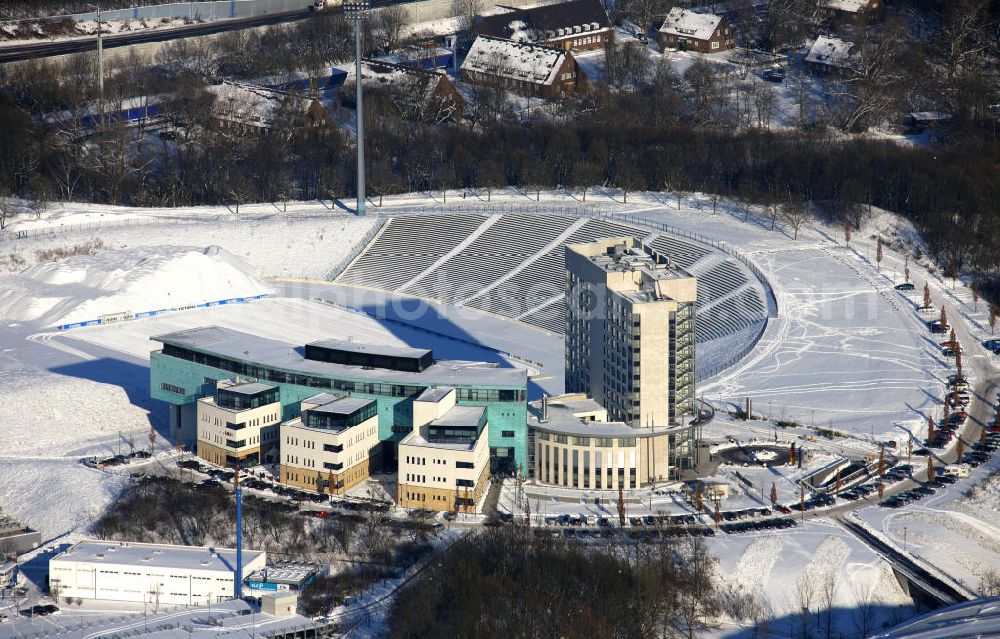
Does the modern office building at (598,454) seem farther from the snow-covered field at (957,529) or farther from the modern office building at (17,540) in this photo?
the modern office building at (17,540)

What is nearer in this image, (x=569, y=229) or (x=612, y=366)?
(x=612, y=366)

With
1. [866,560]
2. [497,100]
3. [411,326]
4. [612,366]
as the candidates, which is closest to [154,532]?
[612,366]

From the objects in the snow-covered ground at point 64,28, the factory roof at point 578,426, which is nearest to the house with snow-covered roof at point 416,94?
the snow-covered ground at point 64,28

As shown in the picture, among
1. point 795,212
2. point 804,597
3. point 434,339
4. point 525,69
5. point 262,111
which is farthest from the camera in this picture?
point 525,69

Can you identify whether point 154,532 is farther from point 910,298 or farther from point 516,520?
point 910,298

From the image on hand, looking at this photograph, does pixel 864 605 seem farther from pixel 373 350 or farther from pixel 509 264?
pixel 509 264

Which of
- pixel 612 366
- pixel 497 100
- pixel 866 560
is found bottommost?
pixel 866 560

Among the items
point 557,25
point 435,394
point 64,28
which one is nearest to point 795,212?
point 557,25
